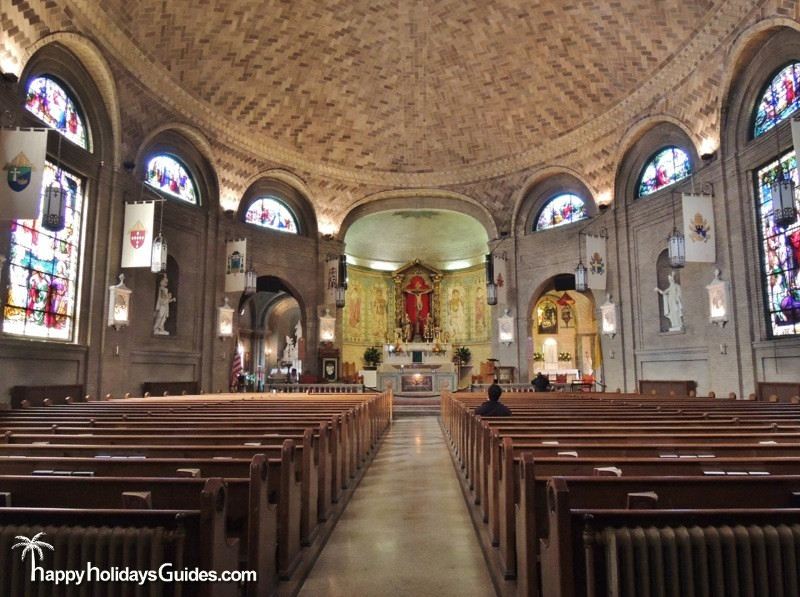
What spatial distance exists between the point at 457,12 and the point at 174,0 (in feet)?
24.6

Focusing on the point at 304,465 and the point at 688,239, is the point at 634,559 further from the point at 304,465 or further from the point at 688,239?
the point at 688,239

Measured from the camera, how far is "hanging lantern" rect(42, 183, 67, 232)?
30.3ft

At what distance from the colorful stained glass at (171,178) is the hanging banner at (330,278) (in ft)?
18.1

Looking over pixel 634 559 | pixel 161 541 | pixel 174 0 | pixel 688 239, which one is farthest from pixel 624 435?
pixel 174 0

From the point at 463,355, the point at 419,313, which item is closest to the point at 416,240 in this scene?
the point at 419,313

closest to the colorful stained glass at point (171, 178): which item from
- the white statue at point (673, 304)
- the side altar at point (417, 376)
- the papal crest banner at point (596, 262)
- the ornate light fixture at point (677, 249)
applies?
the side altar at point (417, 376)

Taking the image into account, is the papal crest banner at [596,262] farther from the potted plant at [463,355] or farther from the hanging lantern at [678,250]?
the potted plant at [463,355]

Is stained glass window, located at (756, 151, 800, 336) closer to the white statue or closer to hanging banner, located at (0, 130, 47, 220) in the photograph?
the white statue

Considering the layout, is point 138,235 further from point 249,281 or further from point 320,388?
point 320,388

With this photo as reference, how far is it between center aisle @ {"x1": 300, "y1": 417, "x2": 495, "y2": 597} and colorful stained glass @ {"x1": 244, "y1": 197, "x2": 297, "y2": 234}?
13972mm

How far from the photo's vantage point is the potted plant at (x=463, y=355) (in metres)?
24.0

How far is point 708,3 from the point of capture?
487 inches

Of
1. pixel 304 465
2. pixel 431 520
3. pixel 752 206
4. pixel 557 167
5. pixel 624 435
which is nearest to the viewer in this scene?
pixel 304 465

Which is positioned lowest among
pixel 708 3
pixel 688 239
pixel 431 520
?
pixel 431 520
